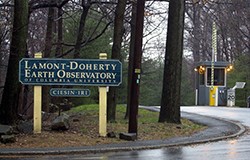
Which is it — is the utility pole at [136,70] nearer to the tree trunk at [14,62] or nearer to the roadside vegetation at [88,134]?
the roadside vegetation at [88,134]

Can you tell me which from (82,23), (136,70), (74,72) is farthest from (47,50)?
(136,70)

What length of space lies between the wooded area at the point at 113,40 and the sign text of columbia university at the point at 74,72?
84 centimetres

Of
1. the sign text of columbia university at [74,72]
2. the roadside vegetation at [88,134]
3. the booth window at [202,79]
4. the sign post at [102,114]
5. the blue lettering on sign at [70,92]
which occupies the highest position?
the sign text of columbia university at [74,72]

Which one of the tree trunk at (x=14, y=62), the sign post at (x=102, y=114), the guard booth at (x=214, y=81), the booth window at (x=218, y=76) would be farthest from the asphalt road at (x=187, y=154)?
the booth window at (x=218, y=76)

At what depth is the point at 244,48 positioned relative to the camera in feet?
188

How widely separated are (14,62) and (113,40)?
564 cm

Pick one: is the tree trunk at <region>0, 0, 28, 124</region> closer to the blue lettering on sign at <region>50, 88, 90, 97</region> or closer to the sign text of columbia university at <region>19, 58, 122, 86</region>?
the sign text of columbia university at <region>19, 58, 122, 86</region>

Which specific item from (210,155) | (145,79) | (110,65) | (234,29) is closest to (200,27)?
(234,29)

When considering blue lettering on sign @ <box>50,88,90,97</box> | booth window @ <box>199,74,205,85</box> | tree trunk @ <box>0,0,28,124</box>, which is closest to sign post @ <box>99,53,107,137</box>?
blue lettering on sign @ <box>50,88,90,97</box>

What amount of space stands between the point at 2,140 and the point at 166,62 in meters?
8.81

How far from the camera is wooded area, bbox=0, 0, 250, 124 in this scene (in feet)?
57.6

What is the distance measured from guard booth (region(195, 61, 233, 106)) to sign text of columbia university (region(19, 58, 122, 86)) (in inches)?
1067

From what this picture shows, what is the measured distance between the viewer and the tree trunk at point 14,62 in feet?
55.9

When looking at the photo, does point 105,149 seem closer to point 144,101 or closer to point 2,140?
point 2,140
